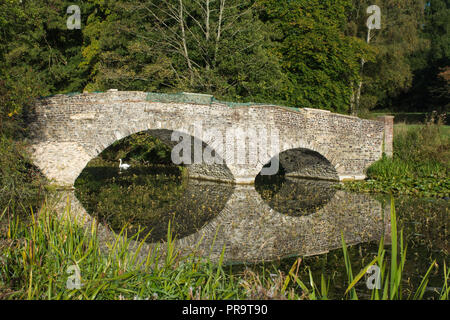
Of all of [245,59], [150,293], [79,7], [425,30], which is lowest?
[150,293]

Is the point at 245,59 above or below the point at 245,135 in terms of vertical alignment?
above

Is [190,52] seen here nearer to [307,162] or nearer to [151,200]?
[307,162]

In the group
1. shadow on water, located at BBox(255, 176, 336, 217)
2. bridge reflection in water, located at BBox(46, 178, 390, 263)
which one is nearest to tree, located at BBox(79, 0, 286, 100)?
shadow on water, located at BBox(255, 176, 336, 217)

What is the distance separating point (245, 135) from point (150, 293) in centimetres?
1138

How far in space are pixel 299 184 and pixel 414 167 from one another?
419cm

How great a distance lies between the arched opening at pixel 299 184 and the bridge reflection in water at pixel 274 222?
27 mm

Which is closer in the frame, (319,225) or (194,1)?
(319,225)

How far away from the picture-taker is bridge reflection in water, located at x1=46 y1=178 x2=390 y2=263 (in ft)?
23.7

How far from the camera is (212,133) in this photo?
14633 mm

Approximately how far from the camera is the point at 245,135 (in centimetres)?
1500

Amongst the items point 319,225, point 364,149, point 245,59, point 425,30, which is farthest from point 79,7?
point 425,30

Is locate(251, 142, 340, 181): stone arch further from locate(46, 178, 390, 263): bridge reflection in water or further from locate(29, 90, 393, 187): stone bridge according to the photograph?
locate(46, 178, 390, 263): bridge reflection in water

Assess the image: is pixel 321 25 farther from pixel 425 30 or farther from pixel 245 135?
pixel 425 30

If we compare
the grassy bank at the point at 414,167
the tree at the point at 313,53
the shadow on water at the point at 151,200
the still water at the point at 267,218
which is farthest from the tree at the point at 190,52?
the grassy bank at the point at 414,167
